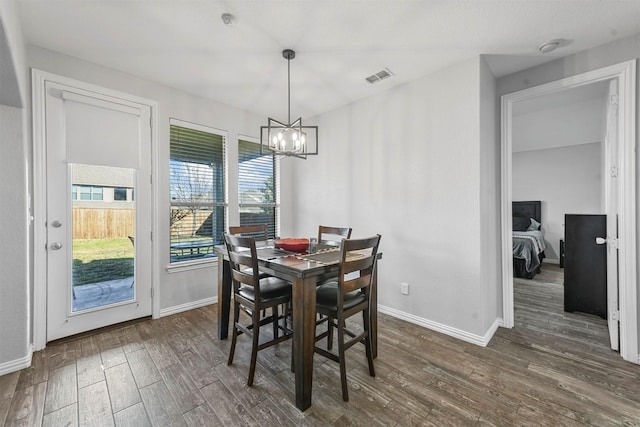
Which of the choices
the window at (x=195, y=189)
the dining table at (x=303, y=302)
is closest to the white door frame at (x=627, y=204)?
the dining table at (x=303, y=302)

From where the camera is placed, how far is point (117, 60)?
102 inches

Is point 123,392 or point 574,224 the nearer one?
point 123,392

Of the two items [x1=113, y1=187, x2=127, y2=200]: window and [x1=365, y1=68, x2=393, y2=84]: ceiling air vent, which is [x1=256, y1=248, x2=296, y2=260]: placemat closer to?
[x1=113, y1=187, x2=127, y2=200]: window

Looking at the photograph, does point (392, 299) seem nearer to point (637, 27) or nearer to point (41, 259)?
point (637, 27)

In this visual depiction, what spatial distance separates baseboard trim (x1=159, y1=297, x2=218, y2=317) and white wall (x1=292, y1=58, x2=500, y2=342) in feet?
6.91

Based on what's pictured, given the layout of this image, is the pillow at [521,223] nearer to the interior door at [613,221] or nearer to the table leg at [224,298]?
the interior door at [613,221]

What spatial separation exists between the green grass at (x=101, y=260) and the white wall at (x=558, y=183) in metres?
7.96

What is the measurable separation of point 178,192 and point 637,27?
450 cm

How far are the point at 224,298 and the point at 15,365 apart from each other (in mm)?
1543

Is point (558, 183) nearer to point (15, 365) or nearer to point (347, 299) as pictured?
point (347, 299)

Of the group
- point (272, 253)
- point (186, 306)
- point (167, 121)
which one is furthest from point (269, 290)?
point (167, 121)

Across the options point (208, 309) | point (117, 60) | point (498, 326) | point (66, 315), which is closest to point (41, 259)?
point (66, 315)

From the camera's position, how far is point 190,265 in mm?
3309

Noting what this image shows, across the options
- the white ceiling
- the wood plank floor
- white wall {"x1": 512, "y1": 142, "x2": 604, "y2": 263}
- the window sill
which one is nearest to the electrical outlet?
the wood plank floor
